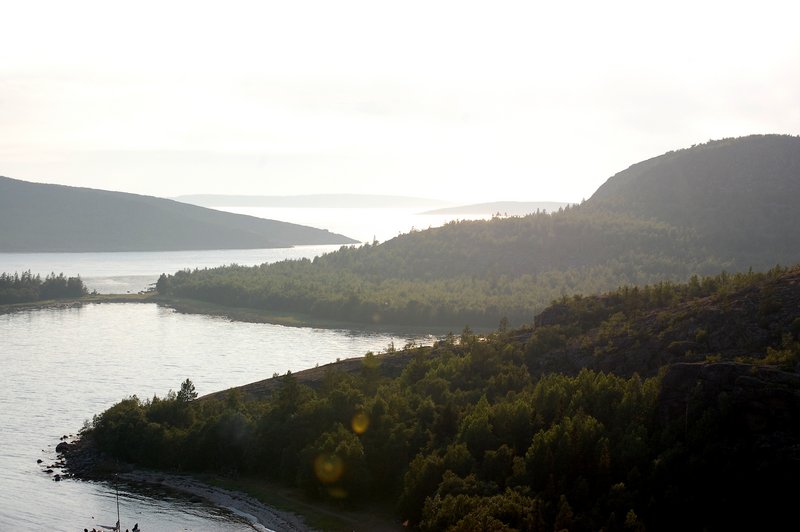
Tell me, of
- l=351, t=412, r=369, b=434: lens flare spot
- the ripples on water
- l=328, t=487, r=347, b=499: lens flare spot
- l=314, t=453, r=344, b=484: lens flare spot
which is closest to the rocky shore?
the ripples on water

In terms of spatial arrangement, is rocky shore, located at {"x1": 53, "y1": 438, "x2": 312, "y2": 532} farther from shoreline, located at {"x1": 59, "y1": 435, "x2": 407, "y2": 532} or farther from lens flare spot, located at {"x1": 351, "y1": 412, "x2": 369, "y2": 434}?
lens flare spot, located at {"x1": 351, "y1": 412, "x2": 369, "y2": 434}

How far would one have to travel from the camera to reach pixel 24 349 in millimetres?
165500

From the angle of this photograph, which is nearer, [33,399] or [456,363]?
[456,363]

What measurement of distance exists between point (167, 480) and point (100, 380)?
51708 mm

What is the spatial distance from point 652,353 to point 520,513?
30.8m

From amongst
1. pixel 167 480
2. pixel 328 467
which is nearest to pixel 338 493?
pixel 328 467

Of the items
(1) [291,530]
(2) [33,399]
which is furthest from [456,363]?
(2) [33,399]

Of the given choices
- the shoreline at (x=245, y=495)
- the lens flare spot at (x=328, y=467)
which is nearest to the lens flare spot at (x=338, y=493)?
the lens flare spot at (x=328, y=467)

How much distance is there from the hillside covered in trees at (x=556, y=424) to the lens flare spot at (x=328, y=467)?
17 centimetres

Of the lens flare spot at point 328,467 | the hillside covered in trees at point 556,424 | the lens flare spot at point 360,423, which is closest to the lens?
the hillside covered in trees at point 556,424

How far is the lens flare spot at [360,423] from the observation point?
85.8m

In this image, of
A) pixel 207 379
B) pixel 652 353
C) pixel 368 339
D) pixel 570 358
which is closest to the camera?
pixel 652 353

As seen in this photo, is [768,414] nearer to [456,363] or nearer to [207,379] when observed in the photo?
[456,363]

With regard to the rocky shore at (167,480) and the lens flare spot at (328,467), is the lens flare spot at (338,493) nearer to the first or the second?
the lens flare spot at (328,467)
